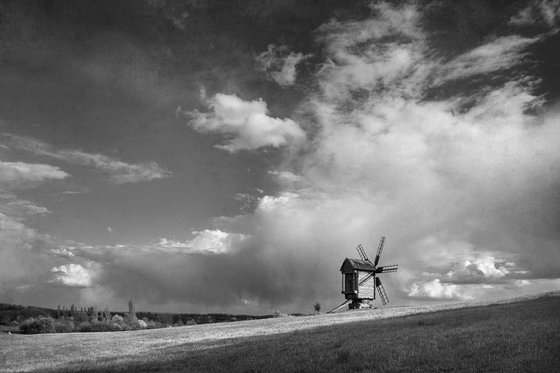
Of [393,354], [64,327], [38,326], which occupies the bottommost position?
[393,354]

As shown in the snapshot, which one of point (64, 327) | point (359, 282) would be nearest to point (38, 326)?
point (64, 327)

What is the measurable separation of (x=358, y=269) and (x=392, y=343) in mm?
56438

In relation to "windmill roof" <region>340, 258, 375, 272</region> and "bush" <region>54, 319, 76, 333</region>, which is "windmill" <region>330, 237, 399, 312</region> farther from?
"bush" <region>54, 319, 76, 333</region>

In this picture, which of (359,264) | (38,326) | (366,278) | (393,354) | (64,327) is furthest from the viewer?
(359,264)

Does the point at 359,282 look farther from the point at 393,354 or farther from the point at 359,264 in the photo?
the point at 393,354

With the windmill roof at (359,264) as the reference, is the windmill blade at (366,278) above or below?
below

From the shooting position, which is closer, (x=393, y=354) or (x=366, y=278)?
(x=393, y=354)

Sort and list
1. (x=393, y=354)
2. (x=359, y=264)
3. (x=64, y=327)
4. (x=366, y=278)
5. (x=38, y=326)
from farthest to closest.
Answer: (x=359, y=264)
(x=366, y=278)
(x=64, y=327)
(x=38, y=326)
(x=393, y=354)

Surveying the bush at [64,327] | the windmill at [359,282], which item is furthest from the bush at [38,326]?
the windmill at [359,282]

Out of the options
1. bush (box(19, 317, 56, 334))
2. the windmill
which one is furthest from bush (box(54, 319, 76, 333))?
the windmill

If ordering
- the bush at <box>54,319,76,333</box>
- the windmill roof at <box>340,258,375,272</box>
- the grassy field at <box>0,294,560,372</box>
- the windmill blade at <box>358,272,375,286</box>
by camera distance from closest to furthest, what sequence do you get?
1. the grassy field at <box>0,294,560,372</box>
2. the bush at <box>54,319,76,333</box>
3. the windmill blade at <box>358,272,375,286</box>
4. the windmill roof at <box>340,258,375,272</box>

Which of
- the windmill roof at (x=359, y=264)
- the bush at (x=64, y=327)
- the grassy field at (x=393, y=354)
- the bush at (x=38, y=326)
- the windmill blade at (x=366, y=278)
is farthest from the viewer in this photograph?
the windmill roof at (x=359, y=264)

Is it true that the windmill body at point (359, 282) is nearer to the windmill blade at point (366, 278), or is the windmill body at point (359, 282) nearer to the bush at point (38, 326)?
the windmill blade at point (366, 278)

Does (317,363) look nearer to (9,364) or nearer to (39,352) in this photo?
(9,364)
